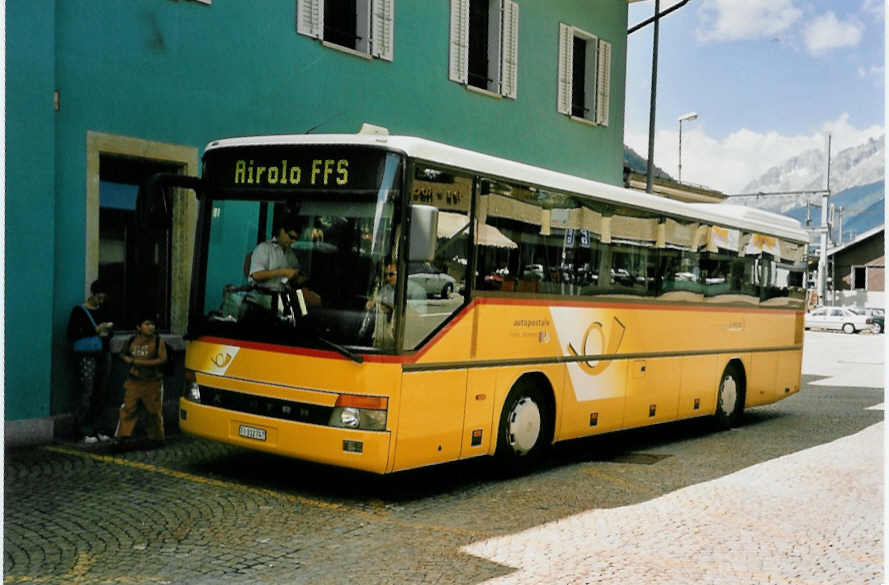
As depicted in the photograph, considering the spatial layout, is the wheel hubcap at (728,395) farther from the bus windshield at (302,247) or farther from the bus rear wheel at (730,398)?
the bus windshield at (302,247)

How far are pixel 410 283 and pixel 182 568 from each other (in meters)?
2.85

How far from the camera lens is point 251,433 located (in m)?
8.20

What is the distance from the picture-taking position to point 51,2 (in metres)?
10.3

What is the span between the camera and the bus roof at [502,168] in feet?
26.1

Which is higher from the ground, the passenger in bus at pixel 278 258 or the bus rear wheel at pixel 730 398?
the passenger in bus at pixel 278 258

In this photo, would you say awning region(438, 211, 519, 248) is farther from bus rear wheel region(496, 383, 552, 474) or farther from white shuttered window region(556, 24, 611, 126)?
white shuttered window region(556, 24, 611, 126)

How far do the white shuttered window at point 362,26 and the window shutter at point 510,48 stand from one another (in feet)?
10.9

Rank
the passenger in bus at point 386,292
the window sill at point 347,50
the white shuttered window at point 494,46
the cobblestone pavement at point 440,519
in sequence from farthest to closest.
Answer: the white shuttered window at point 494,46 < the window sill at point 347,50 < the passenger in bus at point 386,292 < the cobblestone pavement at point 440,519

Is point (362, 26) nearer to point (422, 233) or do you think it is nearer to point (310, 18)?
point (310, 18)

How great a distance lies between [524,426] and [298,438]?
8.09 feet

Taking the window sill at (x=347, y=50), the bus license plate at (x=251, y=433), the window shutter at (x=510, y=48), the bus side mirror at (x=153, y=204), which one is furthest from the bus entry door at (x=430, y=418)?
the window shutter at (x=510, y=48)

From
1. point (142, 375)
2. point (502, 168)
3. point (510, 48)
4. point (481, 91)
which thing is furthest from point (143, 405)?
point (510, 48)

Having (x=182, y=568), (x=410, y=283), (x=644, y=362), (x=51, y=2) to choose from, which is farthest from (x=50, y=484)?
(x=644, y=362)

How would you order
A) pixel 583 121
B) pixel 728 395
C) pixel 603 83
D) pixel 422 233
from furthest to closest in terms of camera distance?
pixel 603 83, pixel 583 121, pixel 728 395, pixel 422 233
